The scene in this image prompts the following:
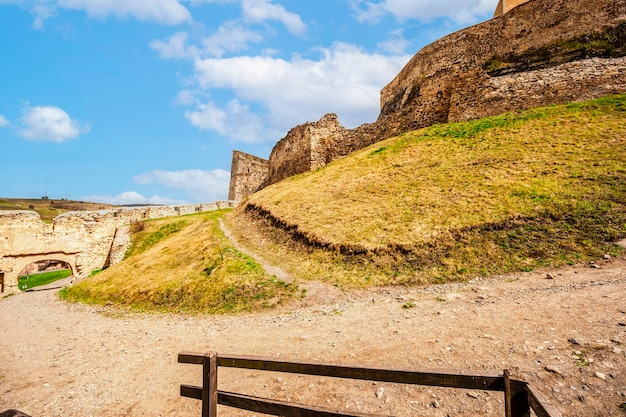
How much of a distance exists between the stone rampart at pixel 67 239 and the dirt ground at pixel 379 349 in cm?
1976

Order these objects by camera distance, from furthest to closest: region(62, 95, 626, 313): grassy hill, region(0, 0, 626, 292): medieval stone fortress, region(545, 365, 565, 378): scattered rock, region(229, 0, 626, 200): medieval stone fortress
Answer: region(0, 0, 626, 292): medieval stone fortress < region(229, 0, 626, 200): medieval stone fortress < region(62, 95, 626, 313): grassy hill < region(545, 365, 565, 378): scattered rock

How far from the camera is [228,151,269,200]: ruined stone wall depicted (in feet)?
157

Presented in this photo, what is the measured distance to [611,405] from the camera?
12.6 ft

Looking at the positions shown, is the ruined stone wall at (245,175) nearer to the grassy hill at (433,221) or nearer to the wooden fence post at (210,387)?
the grassy hill at (433,221)

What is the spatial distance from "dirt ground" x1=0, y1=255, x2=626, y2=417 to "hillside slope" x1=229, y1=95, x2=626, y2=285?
3.73 feet

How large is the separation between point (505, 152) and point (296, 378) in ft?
47.6

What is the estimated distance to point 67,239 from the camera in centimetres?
2800

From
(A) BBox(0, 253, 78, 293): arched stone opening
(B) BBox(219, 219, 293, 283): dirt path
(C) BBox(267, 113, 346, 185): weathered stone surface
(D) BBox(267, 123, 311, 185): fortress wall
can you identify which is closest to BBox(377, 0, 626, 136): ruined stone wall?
(C) BBox(267, 113, 346, 185): weathered stone surface

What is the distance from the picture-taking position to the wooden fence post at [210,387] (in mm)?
3770

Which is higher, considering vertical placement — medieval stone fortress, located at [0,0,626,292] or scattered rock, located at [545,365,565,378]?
medieval stone fortress, located at [0,0,626,292]

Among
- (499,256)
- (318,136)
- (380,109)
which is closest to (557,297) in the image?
(499,256)

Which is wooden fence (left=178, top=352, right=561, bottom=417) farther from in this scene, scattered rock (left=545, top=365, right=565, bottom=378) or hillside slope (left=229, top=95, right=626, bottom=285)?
hillside slope (left=229, top=95, right=626, bottom=285)

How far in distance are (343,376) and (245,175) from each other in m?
46.7

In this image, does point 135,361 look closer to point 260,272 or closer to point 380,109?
point 260,272
